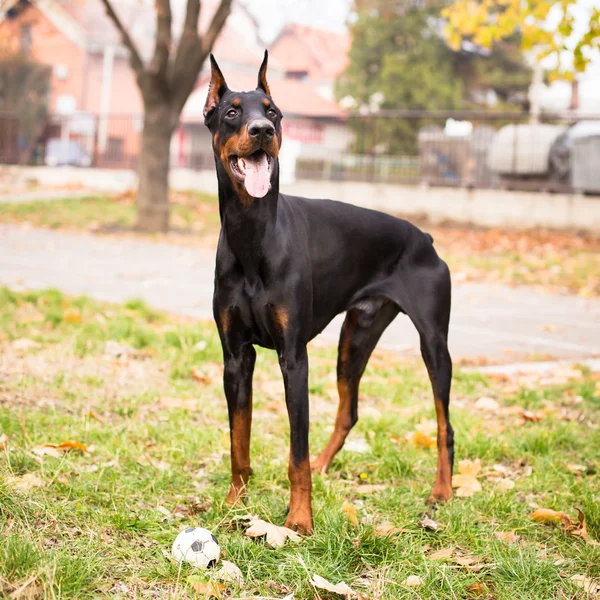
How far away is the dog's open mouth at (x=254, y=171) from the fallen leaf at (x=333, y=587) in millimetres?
1345

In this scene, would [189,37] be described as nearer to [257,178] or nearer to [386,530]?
[257,178]

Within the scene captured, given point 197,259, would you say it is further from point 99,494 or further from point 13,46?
point 13,46

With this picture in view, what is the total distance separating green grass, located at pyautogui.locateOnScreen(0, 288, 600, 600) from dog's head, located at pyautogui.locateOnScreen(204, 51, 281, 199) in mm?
1310

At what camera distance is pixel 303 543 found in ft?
10.1

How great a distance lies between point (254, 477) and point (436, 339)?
1024 millimetres

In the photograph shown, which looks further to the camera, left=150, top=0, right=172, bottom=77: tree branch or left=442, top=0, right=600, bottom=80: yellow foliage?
left=150, top=0, right=172, bottom=77: tree branch

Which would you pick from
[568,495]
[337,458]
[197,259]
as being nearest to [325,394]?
[337,458]

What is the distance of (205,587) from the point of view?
8.73 ft

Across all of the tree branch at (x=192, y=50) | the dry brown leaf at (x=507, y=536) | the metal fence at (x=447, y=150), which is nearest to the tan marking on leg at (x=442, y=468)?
the dry brown leaf at (x=507, y=536)

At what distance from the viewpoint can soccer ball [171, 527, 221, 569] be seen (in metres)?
2.83

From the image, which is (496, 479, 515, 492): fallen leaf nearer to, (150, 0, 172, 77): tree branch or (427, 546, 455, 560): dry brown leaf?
(427, 546, 455, 560): dry brown leaf

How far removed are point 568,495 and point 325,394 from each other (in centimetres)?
192

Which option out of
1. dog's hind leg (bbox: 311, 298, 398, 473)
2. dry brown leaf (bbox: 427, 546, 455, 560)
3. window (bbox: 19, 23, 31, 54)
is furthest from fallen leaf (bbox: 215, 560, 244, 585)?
window (bbox: 19, 23, 31, 54)

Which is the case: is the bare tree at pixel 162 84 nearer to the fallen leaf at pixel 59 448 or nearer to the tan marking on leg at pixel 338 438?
the tan marking on leg at pixel 338 438
